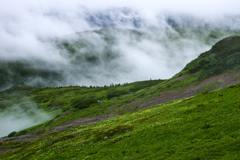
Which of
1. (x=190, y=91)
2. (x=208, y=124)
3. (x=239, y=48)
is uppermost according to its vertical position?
(x=239, y=48)

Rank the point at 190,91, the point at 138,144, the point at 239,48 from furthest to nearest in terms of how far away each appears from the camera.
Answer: the point at 239,48 < the point at 190,91 < the point at 138,144

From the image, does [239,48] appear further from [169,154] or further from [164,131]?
[169,154]

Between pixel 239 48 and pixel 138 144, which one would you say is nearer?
pixel 138 144

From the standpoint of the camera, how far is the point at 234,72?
3848 inches

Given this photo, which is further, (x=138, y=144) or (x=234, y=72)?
(x=234, y=72)

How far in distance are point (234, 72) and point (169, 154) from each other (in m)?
98.7

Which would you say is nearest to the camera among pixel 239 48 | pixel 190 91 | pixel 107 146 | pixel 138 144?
pixel 138 144

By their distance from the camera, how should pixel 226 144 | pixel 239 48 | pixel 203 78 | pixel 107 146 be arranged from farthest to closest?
pixel 239 48
pixel 203 78
pixel 107 146
pixel 226 144

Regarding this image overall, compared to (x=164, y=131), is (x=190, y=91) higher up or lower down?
higher up

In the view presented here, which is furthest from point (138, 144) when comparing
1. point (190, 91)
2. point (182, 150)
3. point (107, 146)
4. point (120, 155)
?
point (190, 91)

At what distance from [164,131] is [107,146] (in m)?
11.0

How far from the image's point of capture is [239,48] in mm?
119312

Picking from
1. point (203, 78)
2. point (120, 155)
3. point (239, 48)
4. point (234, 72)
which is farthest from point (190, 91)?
point (120, 155)

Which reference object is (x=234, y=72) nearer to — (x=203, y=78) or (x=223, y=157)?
(x=203, y=78)
